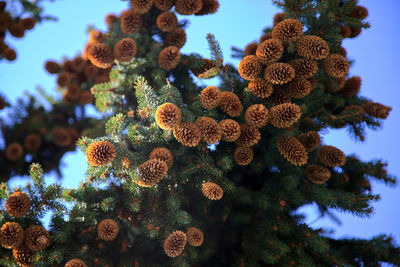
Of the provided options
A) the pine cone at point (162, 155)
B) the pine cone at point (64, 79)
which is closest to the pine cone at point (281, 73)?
the pine cone at point (162, 155)

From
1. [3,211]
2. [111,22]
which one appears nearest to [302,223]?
[3,211]

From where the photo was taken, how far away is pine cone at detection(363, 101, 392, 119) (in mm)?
1248

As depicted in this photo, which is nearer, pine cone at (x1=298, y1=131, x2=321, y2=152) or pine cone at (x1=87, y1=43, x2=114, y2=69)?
pine cone at (x1=298, y1=131, x2=321, y2=152)

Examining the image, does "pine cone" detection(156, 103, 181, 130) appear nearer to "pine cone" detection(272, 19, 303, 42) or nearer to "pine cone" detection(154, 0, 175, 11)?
"pine cone" detection(272, 19, 303, 42)

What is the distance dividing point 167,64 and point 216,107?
33cm

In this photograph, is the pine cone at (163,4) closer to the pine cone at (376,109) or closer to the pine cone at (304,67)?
the pine cone at (304,67)

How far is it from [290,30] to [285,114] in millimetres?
299

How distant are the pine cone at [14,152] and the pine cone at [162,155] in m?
1.12

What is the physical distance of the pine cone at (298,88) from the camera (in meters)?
0.96

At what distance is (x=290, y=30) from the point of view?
0.94 m

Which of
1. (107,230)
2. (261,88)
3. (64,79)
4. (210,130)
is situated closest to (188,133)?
(210,130)

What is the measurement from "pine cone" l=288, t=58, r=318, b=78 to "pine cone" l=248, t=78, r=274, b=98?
0.11 metres

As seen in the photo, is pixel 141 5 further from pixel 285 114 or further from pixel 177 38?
pixel 285 114

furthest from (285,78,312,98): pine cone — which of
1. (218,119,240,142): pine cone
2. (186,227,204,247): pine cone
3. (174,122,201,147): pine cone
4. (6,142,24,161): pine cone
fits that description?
(6,142,24,161): pine cone
